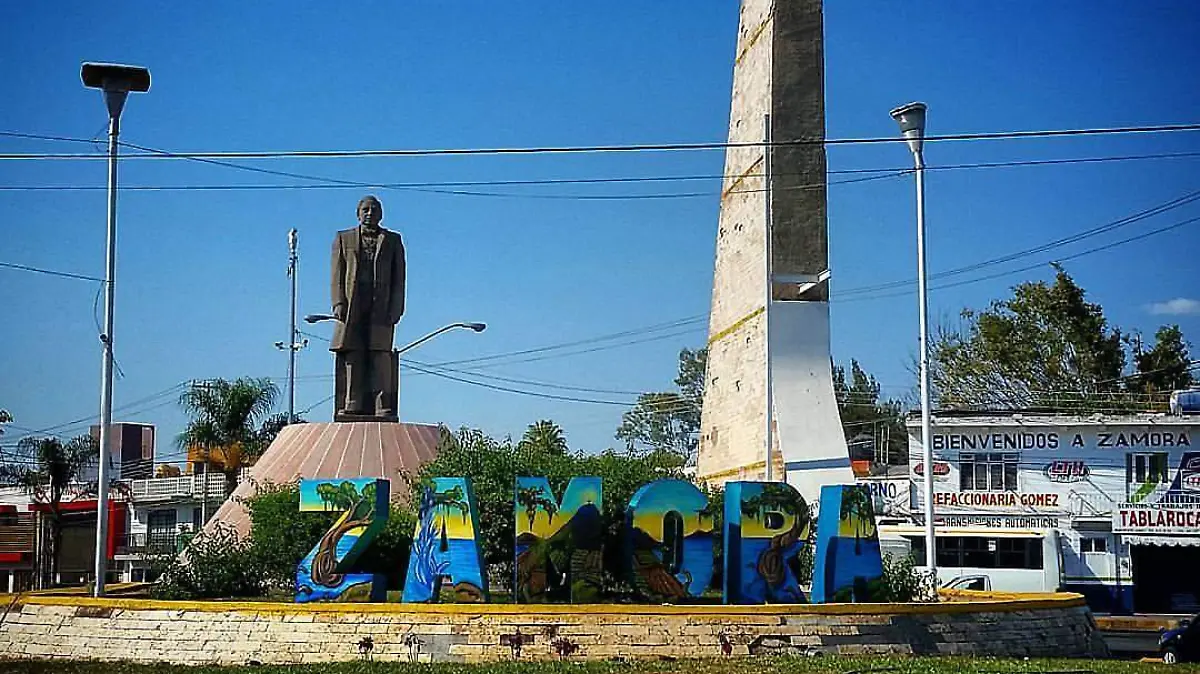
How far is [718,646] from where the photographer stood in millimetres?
19125

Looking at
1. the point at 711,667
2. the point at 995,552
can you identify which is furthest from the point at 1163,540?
the point at 711,667

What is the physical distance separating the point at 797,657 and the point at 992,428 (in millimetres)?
25147

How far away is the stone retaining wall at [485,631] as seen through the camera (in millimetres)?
19125

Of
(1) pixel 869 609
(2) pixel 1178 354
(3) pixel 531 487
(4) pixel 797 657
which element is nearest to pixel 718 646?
(4) pixel 797 657

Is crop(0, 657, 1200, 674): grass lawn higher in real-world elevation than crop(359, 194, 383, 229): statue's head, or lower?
lower

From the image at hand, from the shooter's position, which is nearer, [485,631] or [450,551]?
[485,631]

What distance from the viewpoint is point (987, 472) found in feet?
140

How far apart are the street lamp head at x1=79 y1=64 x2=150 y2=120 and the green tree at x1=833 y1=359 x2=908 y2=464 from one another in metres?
49.6

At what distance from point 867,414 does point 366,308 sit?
52382 millimetres

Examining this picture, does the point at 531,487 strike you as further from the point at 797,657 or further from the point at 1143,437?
the point at 1143,437

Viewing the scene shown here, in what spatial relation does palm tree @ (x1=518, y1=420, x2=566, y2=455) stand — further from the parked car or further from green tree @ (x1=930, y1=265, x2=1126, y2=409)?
green tree @ (x1=930, y1=265, x2=1126, y2=409)

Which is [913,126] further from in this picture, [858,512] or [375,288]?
[375,288]

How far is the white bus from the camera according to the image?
127 feet

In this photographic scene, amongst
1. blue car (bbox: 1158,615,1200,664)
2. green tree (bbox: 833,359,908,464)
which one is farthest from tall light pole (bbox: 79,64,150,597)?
green tree (bbox: 833,359,908,464)
